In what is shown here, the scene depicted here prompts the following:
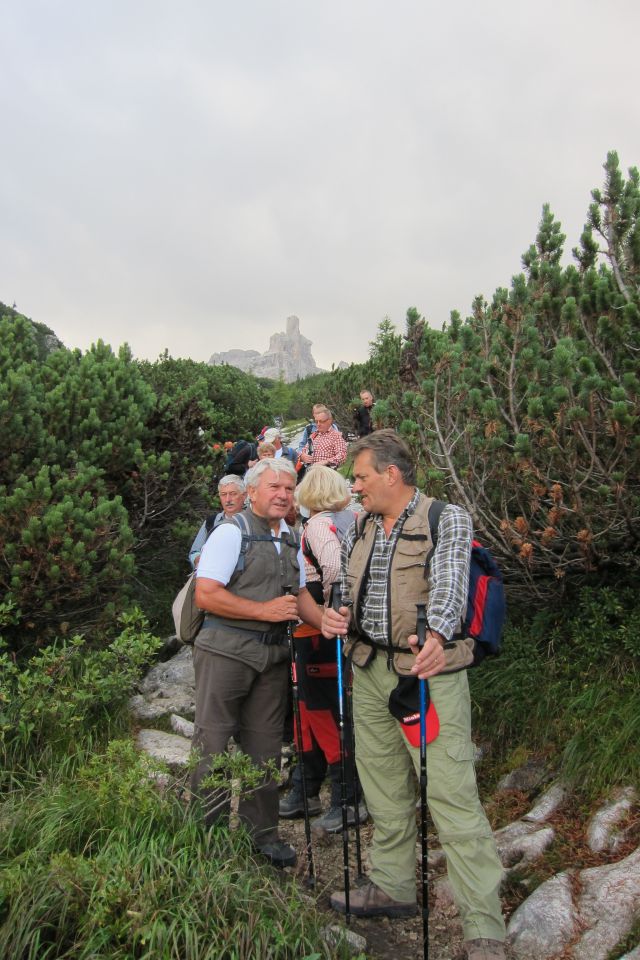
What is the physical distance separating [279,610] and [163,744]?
2336 millimetres

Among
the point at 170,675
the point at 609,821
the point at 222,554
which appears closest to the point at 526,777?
the point at 609,821

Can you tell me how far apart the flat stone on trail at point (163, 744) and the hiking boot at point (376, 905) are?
1.90 metres

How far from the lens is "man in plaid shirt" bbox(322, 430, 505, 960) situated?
314 cm

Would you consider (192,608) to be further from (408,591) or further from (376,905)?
(376,905)

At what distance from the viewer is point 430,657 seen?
3105mm

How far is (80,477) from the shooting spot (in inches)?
247

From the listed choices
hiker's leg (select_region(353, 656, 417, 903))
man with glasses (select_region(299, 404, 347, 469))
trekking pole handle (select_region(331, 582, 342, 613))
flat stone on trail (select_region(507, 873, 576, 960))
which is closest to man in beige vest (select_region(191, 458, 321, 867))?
trekking pole handle (select_region(331, 582, 342, 613))

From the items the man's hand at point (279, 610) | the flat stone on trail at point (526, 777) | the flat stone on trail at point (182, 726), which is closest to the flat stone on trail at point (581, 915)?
the flat stone on trail at point (526, 777)

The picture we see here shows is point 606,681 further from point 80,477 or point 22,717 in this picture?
point 80,477

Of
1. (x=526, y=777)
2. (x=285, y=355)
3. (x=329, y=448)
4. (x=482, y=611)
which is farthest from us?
(x=285, y=355)

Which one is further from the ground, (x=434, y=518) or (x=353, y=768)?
(x=434, y=518)

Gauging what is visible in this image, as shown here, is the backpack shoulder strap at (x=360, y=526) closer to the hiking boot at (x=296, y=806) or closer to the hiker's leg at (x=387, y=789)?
the hiker's leg at (x=387, y=789)

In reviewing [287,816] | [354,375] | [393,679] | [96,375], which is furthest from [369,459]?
[354,375]

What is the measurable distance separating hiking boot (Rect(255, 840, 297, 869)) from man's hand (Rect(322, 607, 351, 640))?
4.66 ft
